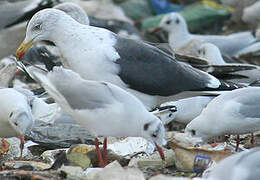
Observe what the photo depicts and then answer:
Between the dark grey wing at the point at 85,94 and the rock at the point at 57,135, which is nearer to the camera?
the dark grey wing at the point at 85,94

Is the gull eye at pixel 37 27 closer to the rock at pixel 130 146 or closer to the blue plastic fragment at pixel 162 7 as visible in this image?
the rock at pixel 130 146

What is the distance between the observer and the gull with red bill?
4.24m

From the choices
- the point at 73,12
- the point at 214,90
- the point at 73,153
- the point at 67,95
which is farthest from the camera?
the point at 73,12

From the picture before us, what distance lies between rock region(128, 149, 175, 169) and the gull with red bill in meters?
0.32

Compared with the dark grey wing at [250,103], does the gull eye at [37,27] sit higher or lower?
higher

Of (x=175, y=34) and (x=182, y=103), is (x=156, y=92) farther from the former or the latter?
(x=175, y=34)

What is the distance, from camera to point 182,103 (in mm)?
6109

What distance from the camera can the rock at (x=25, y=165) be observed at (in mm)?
4508

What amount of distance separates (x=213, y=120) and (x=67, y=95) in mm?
1251

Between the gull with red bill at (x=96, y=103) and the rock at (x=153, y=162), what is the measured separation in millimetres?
320

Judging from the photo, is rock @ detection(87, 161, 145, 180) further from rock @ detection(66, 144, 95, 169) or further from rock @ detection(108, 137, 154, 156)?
rock @ detection(108, 137, 154, 156)

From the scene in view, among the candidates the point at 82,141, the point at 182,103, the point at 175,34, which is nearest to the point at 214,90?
the point at 182,103

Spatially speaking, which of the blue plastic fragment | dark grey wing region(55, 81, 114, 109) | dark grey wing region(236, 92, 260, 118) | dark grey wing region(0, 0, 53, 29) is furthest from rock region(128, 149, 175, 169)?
the blue plastic fragment

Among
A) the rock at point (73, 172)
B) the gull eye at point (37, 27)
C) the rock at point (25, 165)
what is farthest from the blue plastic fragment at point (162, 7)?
the rock at point (73, 172)
